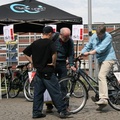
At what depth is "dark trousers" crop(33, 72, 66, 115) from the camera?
20.2 feet

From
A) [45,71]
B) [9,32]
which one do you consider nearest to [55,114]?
[45,71]

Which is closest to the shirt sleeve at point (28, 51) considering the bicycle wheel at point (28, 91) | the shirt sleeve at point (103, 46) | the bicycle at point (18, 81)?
the shirt sleeve at point (103, 46)

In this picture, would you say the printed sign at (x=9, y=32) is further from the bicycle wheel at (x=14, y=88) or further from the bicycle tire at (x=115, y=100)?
the bicycle tire at (x=115, y=100)

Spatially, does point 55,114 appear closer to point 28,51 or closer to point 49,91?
point 49,91

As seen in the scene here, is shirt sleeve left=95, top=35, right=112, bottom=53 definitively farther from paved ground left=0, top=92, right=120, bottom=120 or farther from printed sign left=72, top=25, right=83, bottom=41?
printed sign left=72, top=25, right=83, bottom=41

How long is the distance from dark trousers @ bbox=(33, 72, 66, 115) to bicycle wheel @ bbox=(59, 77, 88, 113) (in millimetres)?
509

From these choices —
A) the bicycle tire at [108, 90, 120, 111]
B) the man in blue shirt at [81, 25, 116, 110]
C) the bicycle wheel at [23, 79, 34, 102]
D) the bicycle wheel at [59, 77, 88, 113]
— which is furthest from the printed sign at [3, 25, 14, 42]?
the bicycle tire at [108, 90, 120, 111]

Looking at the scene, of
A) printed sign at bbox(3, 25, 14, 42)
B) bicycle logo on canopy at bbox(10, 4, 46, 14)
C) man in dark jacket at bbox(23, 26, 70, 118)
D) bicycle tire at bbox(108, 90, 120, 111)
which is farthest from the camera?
bicycle logo on canopy at bbox(10, 4, 46, 14)

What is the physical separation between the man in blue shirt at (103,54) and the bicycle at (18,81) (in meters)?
3.27

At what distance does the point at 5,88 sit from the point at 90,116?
4.28m

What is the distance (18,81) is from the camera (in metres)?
9.99

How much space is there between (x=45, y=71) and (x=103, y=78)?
138 cm

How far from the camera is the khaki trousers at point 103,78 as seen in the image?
6.79 meters

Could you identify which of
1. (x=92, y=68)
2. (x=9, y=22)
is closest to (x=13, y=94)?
(x=9, y=22)
